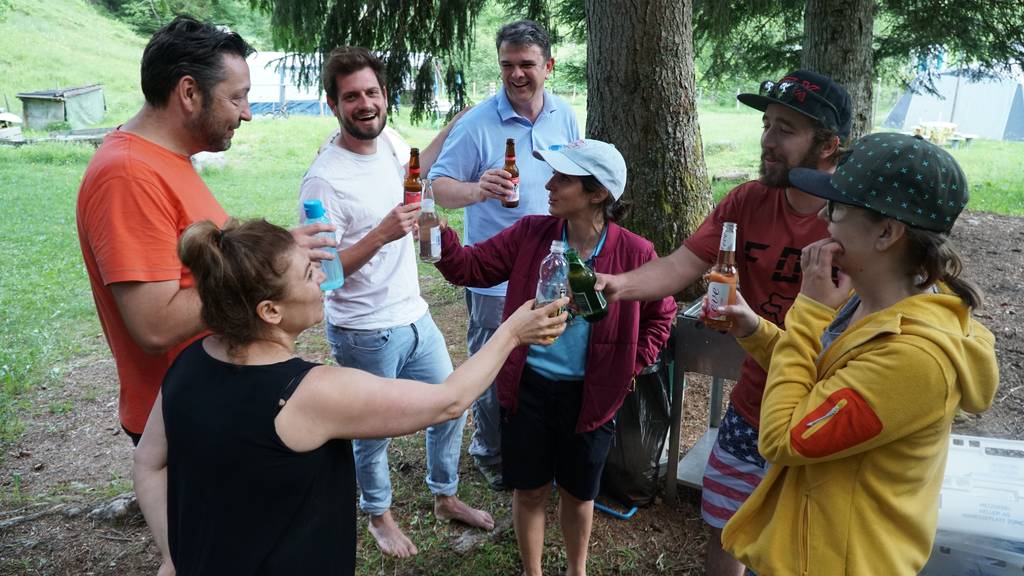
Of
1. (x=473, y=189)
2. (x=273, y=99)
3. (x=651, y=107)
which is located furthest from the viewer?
(x=273, y=99)

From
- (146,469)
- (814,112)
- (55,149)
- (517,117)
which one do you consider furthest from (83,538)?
(55,149)

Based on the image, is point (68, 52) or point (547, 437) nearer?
point (547, 437)

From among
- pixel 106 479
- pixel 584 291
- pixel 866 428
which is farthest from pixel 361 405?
pixel 106 479

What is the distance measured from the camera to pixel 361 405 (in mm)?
1671

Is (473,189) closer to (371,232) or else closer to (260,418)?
(371,232)

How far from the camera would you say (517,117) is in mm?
3982

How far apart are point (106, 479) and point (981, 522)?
15.6 ft

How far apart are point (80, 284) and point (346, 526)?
879 centimetres

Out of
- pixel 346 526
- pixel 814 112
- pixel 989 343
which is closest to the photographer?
pixel 989 343

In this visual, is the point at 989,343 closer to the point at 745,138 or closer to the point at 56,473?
the point at 56,473

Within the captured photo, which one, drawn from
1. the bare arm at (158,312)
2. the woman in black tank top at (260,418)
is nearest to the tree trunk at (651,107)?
the bare arm at (158,312)

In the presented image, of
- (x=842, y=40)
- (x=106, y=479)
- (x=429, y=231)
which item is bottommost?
(x=106, y=479)

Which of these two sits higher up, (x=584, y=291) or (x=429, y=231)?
(x=429, y=231)

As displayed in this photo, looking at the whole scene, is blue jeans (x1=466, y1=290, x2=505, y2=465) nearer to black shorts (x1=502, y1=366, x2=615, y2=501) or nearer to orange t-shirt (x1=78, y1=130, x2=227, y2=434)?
black shorts (x1=502, y1=366, x2=615, y2=501)
